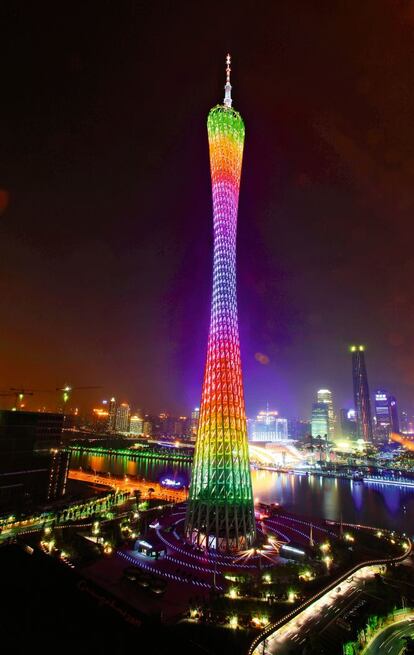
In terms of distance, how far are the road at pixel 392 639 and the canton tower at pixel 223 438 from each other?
8.72 m

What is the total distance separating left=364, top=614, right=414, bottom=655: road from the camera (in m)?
17.4

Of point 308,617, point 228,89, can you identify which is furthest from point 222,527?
point 228,89

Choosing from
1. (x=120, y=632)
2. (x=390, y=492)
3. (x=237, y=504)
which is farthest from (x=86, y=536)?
(x=390, y=492)

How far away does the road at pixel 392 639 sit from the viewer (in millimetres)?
17406

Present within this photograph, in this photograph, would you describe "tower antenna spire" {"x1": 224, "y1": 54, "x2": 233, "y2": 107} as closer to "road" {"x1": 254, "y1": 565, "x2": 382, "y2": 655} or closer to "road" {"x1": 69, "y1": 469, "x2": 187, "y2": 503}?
"road" {"x1": 254, "y1": 565, "x2": 382, "y2": 655}

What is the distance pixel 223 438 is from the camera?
83.6 feet

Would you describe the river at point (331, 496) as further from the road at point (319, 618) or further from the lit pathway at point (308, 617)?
the road at point (319, 618)

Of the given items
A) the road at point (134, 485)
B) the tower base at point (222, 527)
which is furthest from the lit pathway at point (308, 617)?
the road at point (134, 485)

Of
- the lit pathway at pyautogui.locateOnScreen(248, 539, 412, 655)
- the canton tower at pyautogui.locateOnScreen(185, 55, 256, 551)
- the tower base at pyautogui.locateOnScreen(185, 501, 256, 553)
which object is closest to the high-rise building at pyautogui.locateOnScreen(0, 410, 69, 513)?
the tower base at pyautogui.locateOnScreen(185, 501, 256, 553)

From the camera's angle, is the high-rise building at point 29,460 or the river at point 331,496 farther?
the river at point 331,496

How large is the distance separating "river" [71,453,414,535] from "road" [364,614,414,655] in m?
28.8

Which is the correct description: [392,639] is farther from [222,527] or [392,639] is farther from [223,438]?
[223,438]

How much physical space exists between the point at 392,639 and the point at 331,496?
169 feet

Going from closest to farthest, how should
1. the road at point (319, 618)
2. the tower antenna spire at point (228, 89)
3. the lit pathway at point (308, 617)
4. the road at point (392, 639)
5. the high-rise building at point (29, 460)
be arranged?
the lit pathway at point (308, 617)
the road at point (319, 618)
the road at point (392, 639)
the tower antenna spire at point (228, 89)
the high-rise building at point (29, 460)
